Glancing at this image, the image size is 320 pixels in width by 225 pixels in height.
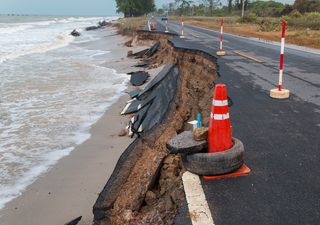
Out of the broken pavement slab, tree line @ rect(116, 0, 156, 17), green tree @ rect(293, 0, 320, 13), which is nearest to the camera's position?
the broken pavement slab

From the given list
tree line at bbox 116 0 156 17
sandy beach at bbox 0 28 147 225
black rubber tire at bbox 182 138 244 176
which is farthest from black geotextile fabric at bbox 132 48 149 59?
tree line at bbox 116 0 156 17

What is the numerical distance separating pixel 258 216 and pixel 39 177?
15.4 feet

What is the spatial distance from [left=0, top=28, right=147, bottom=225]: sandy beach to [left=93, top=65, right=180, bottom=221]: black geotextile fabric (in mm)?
596

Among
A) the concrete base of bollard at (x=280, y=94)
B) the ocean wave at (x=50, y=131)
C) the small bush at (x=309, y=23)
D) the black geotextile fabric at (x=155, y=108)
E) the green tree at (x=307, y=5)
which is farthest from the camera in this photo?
the green tree at (x=307, y=5)

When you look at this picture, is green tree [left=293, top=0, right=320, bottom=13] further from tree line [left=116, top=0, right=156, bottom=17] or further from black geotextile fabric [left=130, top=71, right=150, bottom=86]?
tree line [left=116, top=0, right=156, bottom=17]

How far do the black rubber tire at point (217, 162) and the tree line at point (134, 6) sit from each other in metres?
97.2

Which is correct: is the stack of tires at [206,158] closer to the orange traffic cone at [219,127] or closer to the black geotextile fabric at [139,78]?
the orange traffic cone at [219,127]

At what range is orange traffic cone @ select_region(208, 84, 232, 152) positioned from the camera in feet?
14.7

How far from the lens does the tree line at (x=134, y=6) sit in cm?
9725

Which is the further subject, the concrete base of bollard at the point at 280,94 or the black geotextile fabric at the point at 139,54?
the black geotextile fabric at the point at 139,54

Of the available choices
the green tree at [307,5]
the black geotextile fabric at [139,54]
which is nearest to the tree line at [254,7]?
the green tree at [307,5]

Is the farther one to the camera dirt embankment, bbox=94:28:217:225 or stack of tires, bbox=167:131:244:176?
stack of tires, bbox=167:131:244:176

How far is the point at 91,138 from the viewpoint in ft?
29.8

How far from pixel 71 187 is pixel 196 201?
3.30 m
